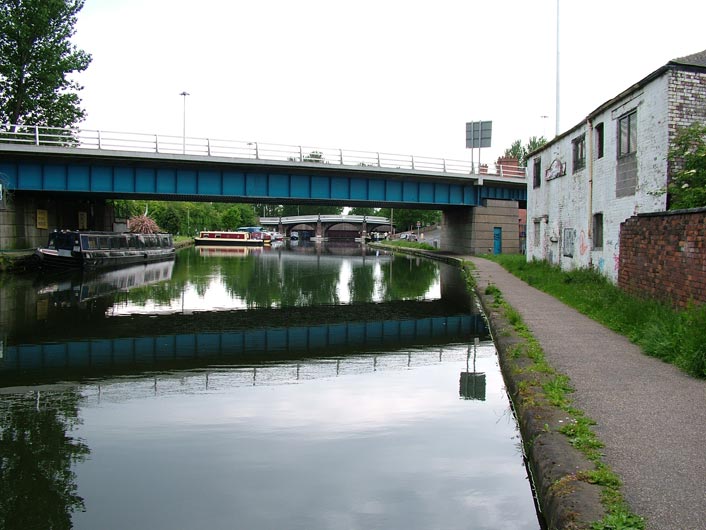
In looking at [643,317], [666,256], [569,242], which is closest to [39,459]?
[643,317]

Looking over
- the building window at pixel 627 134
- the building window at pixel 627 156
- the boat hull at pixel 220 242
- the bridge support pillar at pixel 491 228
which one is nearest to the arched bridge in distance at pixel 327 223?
the boat hull at pixel 220 242

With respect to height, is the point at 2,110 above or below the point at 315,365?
above

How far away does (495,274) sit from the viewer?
27.2 metres

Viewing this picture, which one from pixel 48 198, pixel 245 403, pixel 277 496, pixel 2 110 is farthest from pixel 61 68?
pixel 277 496

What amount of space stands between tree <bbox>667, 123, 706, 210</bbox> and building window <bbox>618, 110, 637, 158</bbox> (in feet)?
7.21

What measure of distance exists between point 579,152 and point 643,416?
1749 centimetres

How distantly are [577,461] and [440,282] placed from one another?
2263 centimetres

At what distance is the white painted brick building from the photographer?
48.5 ft

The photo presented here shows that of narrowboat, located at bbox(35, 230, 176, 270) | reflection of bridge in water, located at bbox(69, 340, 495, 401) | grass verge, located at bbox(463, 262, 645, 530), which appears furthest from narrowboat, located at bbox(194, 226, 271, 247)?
grass verge, located at bbox(463, 262, 645, 530)

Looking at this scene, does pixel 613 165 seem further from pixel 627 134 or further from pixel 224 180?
pixel 224 180

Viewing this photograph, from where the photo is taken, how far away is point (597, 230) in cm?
1994

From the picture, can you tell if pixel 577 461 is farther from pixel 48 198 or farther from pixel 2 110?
pixel 2 110

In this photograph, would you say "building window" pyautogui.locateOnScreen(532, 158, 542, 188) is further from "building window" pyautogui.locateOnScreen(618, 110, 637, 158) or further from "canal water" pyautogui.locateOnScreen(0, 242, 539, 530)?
"canal water" pyautogui.locateOnScreen(0, 242, 539, 530)

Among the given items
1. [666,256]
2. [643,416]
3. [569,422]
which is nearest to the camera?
[569,422]
